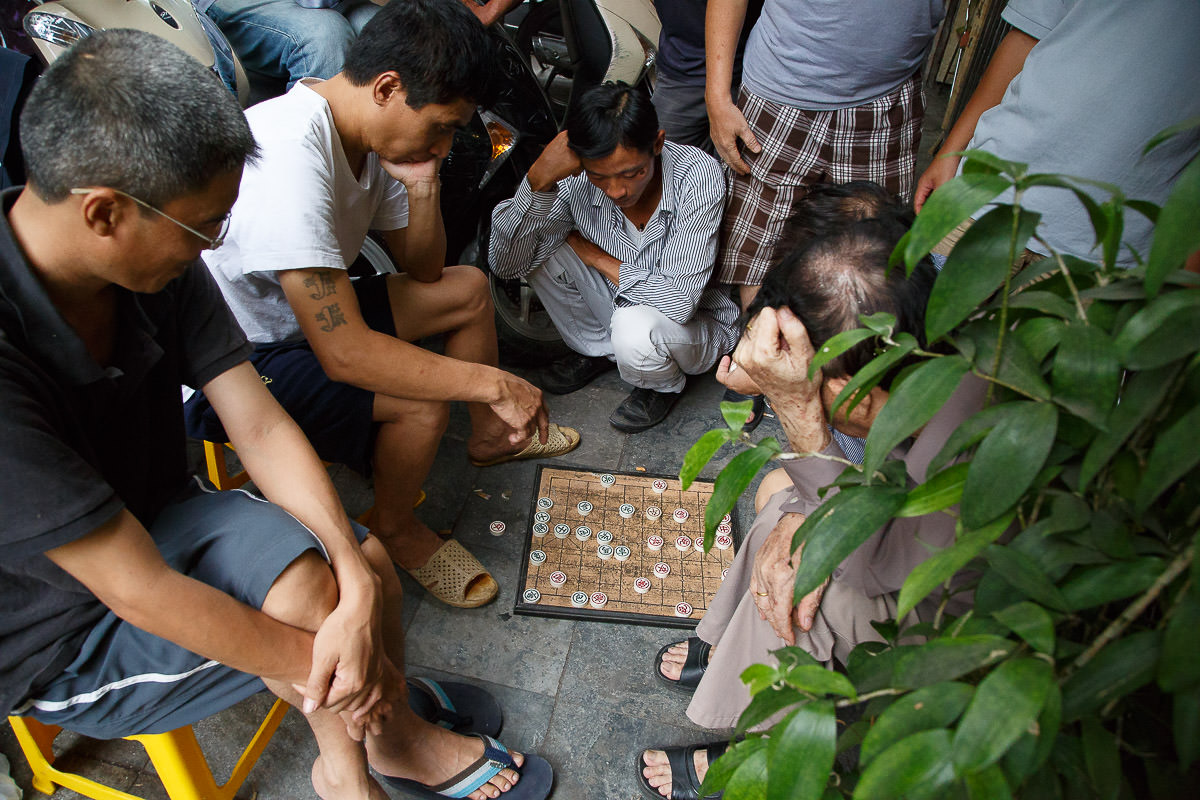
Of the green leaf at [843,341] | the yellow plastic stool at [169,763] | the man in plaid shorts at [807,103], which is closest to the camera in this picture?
the green leaf at [843,341]

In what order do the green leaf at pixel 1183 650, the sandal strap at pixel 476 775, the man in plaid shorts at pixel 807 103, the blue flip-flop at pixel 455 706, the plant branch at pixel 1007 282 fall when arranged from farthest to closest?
the man in plaid shorts at pixel 807 103, the blue flip-flop at pixel 455 706, the sandal strap at pixel 476 775, the plant branch at pixel 1007 282, the green leaf at pixel 1183 650

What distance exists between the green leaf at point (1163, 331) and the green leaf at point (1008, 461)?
7 cm

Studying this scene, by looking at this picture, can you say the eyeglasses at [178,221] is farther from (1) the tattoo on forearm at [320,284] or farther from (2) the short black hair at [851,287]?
(2) the short black hair at [851,287]

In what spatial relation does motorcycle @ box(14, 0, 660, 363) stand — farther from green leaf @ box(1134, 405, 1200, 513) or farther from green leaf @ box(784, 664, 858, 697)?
green leaf @ box(1134, 405, 1200, 513)

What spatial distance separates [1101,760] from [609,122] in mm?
2076

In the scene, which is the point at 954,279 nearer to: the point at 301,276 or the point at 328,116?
the point at 301,276

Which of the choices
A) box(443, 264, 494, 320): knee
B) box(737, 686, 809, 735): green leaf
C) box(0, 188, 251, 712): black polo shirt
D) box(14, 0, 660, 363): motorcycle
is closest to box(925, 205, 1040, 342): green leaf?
box(737, 686, 809, 735): green leaf

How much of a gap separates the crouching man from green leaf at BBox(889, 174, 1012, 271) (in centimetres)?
100

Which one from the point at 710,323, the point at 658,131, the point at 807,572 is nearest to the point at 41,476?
the point at 807,572

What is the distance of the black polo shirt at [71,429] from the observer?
1.04 m

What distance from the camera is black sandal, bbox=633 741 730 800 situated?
1.75m

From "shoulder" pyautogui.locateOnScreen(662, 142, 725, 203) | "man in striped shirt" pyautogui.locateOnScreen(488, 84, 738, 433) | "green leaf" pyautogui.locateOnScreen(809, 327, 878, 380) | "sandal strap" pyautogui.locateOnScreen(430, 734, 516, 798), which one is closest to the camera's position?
"green leaf" pyautogui.locateOnScreen(809, 327, 878, 380)

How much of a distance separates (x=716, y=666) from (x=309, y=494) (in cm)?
93

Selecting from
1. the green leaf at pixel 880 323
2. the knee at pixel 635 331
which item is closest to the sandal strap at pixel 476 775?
the knee at pixel 635 331
